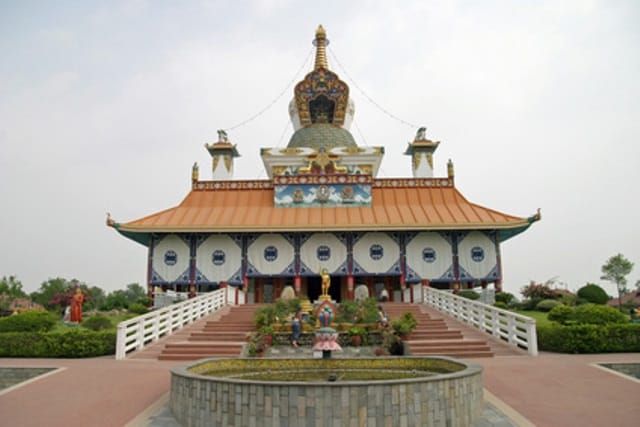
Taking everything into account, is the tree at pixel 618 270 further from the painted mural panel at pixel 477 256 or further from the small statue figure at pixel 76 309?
the small statue figure at pixel 76 309

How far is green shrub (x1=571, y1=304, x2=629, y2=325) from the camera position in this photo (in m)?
16.1

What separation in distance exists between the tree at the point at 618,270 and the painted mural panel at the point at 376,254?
111ft

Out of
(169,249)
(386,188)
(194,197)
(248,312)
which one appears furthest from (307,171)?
(248,312)

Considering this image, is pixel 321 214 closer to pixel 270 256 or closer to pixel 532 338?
pixel 270 256

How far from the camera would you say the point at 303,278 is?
90.8 feet

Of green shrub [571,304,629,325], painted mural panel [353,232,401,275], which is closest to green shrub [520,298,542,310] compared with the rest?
painted mural panel [353,232,401,275]

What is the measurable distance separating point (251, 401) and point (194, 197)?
22872 millimetres

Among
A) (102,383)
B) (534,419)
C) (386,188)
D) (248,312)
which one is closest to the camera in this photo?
(534,419)

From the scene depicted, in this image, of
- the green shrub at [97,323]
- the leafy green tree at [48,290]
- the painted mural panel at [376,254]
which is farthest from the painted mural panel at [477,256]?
the leafy green tree at [48,290]

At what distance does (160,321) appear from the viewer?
18.8 metres

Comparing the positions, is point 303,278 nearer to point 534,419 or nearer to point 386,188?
point 386,188

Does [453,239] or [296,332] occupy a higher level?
[453,239]

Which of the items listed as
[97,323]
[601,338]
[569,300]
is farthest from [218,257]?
[601,338]

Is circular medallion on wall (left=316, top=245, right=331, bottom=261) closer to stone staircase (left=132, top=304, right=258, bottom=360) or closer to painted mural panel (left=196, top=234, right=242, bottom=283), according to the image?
painted mural panel (left=196, top=234, right=242, bottom=283)
